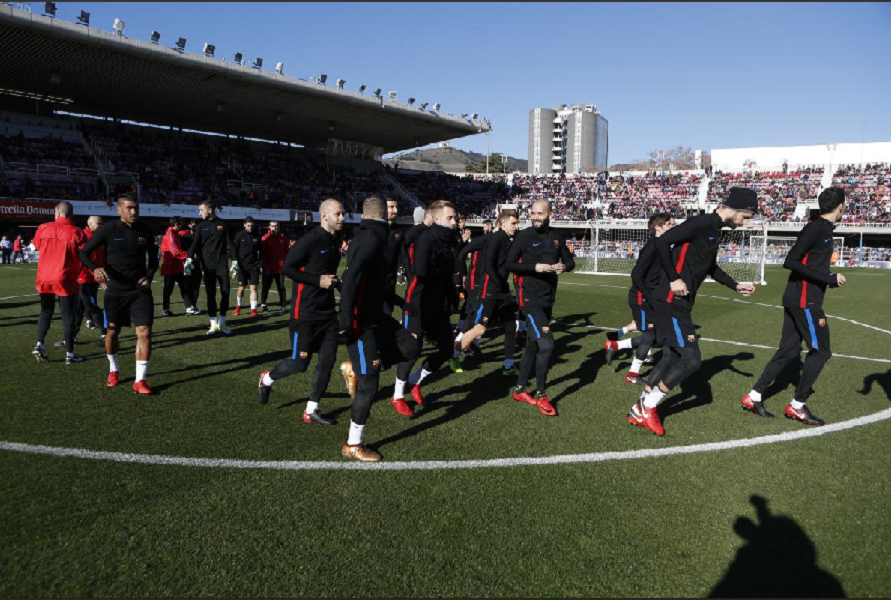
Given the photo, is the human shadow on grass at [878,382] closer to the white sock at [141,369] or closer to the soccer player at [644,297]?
the soccer player at [644,297]

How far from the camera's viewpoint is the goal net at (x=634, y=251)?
91.2ft

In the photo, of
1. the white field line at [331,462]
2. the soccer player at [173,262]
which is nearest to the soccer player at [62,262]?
the soccer player at [173,262]

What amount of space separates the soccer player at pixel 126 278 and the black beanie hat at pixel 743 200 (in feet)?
19.5

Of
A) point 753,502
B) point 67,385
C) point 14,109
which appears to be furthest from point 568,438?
point 14,109

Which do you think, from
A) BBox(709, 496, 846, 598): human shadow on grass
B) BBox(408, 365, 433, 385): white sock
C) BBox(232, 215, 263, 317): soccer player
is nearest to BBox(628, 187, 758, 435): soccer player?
BBox(709, 496, 846, 598): human shadow on grass

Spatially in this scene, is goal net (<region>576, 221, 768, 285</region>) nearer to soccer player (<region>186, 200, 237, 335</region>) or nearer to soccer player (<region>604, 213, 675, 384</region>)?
soccer player (<region>604, 213, 675, 384</region>)

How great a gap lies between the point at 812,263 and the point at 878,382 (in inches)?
116

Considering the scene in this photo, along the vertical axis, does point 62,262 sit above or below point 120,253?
below

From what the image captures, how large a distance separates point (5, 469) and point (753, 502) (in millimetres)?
5322

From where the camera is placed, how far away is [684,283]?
5070 mm

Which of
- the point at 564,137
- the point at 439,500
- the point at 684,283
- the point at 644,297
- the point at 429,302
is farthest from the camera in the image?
the point at 564,137

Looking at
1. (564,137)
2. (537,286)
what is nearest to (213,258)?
(537,286)

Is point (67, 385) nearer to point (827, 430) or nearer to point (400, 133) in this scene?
point (827, 430)

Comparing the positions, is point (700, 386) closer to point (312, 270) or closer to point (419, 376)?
point (419, 376)
